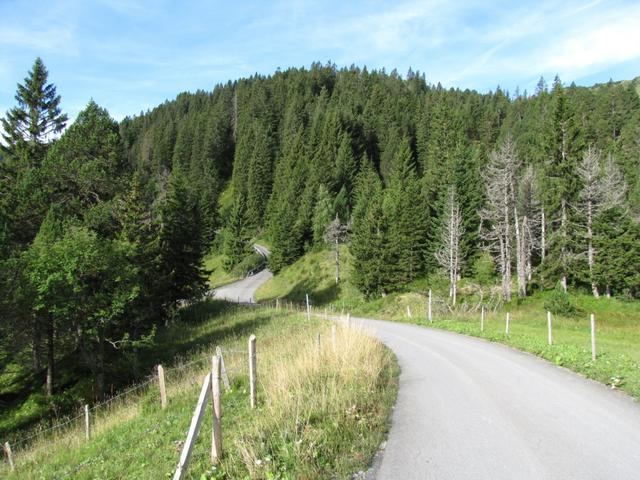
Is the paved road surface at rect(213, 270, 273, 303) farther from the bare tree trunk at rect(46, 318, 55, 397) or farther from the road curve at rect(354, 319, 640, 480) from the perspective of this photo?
the road curve at rect(354, 319, 640, 480)

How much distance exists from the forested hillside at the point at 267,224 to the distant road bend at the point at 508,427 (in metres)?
17.9

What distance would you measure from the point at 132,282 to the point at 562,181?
1505 inches

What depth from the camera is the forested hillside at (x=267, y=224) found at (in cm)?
2256

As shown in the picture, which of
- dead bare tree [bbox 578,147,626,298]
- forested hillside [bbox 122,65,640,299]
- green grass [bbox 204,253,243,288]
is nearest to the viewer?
dead bare tree [bbox 578,147,626,298]

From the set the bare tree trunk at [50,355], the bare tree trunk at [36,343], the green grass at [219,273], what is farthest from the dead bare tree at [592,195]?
the green grass at [219,273]

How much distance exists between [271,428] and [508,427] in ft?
12.4

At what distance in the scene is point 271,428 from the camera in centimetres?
606

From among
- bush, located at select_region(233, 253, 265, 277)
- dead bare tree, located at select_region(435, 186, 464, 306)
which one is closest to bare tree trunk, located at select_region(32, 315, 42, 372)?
dead bare tree, located at select_region(435, 186, 464, 306)

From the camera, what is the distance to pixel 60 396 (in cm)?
2331

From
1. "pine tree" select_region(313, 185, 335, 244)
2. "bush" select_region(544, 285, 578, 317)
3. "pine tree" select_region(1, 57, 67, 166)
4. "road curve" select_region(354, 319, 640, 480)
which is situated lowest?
"bush" select_region(544, 285, 578, 317)

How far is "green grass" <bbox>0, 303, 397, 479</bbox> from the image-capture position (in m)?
5.36

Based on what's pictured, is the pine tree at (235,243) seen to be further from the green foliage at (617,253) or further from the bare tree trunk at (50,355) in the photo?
the green foliage at (617,253)

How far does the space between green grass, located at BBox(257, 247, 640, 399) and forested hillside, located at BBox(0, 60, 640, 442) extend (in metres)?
2.43

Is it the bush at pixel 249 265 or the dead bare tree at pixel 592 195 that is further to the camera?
the bush at pixel 249 265
